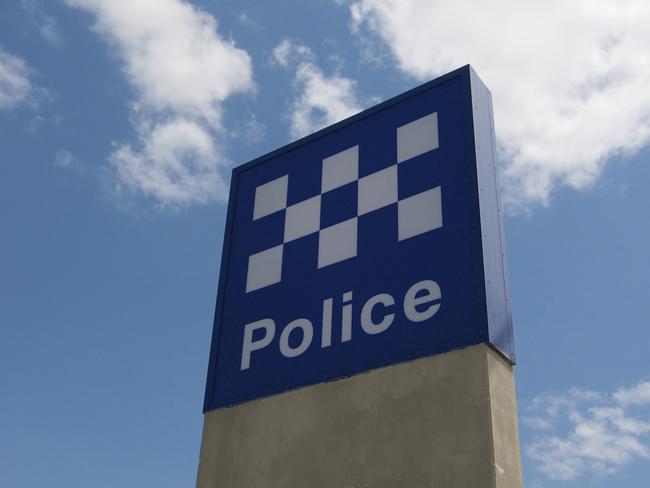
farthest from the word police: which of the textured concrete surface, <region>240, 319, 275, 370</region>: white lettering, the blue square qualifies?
the blue square

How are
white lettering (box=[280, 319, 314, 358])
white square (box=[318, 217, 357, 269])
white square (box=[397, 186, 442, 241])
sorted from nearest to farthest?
white square (box=[397, 186, 442, 241]) → white lettering (box=[280, 319, 314, 358]) → white square (box=[318, 217, 357, 269])

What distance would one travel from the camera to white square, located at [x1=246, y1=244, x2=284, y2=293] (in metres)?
4.44

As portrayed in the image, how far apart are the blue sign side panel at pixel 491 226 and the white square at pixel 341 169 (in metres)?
0.76

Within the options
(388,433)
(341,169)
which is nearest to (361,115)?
(341,169)

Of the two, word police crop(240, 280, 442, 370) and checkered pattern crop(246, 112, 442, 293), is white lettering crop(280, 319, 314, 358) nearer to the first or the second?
word police crop(240, 280, 442, 370)

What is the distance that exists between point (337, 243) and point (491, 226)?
0.86 metres

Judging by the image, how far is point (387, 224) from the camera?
160 inches

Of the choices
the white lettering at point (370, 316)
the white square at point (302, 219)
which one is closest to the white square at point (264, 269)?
the white square at point (302, 219)

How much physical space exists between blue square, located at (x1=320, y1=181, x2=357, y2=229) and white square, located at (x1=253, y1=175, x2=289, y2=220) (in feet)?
1.20

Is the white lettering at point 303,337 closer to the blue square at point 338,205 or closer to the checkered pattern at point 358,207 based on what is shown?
the checkered pattern at point 358,207

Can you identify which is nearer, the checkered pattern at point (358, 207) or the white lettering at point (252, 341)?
the checkered pattern at point (358, 207)

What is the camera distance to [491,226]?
3.84 meters

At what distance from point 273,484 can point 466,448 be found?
3.40 ft

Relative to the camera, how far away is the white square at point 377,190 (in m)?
4.16
